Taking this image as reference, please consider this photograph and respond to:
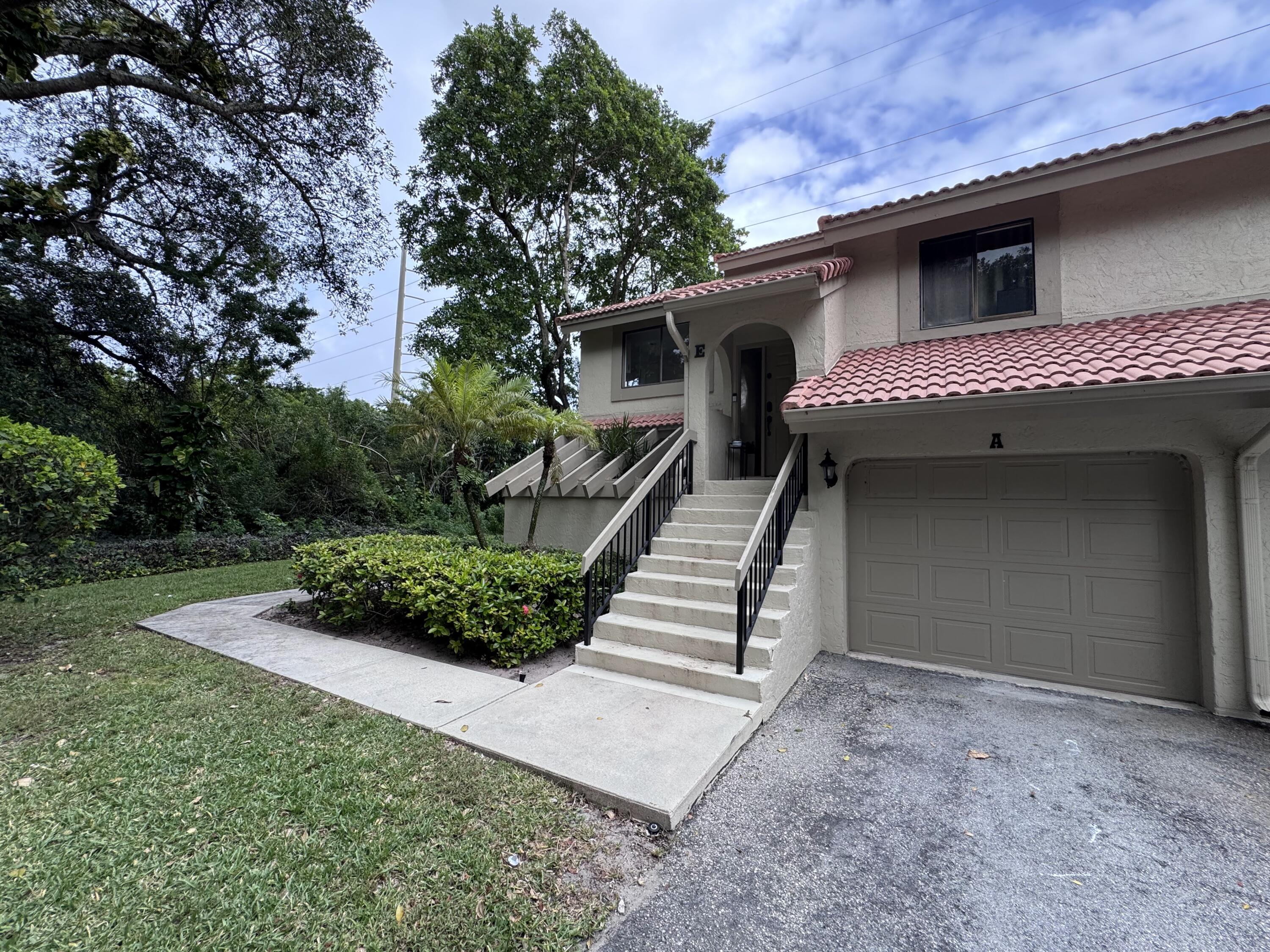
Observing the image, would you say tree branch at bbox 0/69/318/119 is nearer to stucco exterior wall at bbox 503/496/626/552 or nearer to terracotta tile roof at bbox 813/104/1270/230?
stucco exterior wall at bbox 503/496/626/552

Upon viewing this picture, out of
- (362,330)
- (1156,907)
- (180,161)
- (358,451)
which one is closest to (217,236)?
(180,161)

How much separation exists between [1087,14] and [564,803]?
1259cm

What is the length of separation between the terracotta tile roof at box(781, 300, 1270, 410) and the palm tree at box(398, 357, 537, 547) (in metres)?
3.36

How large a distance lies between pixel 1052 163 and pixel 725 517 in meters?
5.14

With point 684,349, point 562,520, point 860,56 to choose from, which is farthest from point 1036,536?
point 860,56

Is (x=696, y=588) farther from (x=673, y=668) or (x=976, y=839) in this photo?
A: (x=976, y=839)

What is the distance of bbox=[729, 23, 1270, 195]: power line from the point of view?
782cm

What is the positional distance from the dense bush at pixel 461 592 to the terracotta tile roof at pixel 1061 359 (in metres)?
3.15

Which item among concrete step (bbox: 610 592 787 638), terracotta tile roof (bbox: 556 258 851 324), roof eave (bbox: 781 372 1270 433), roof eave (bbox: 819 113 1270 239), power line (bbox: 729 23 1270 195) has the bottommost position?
concrete step (bbox: 610 592 787 638)

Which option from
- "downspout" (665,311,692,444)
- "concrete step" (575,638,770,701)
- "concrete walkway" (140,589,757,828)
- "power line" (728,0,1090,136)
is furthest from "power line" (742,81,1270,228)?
"concrete walkway" (140,589,757,828)

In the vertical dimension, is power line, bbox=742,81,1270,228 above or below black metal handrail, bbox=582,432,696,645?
above

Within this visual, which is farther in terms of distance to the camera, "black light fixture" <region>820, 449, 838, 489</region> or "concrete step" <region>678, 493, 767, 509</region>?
"concrete step" <region>678, 493, 767, 509</region>

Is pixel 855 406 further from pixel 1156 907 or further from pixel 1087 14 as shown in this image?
pixel 1087 14

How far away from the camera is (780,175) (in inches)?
Result: 518
